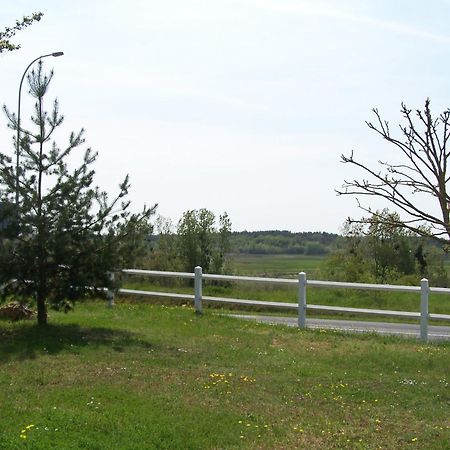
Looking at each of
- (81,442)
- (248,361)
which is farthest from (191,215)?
(81,442)

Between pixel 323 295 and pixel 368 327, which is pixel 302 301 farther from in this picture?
pixel 323 295

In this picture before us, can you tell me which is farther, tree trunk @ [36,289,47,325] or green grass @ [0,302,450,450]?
tree trunk @ [36,289,47,325]

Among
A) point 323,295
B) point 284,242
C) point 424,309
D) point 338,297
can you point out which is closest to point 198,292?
point 424,309

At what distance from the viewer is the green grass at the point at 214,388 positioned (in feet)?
27.2

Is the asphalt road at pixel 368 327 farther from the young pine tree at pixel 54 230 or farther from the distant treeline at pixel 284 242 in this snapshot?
the distant treeline at pixel 284 242

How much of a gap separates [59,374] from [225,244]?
2137 cm

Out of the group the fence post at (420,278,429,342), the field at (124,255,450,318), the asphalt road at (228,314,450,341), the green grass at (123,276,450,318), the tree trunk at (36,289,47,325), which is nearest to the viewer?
the tree trunk at (36,289,47,325)

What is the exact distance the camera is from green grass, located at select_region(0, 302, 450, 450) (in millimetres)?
8289

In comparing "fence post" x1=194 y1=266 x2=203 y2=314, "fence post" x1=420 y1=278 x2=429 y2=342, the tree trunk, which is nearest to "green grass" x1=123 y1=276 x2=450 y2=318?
"fence post" x1=194 y1=266 x2=203 y2=314

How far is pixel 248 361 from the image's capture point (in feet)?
39.8

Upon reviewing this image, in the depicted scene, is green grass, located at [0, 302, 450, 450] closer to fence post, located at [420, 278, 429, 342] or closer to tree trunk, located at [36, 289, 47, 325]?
tree trunk, located at [36, 289, 47, 325]

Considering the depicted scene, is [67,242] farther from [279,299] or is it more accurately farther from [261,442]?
[279,299]

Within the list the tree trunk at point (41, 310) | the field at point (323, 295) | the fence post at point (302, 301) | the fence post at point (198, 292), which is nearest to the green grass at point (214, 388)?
the tree trunk at point (41, 310)

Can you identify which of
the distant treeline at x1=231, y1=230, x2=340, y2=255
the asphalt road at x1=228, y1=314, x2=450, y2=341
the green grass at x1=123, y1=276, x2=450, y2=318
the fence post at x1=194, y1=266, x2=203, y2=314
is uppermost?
the distant treeline at x1=231, y1=230, x2=340, y2=255
